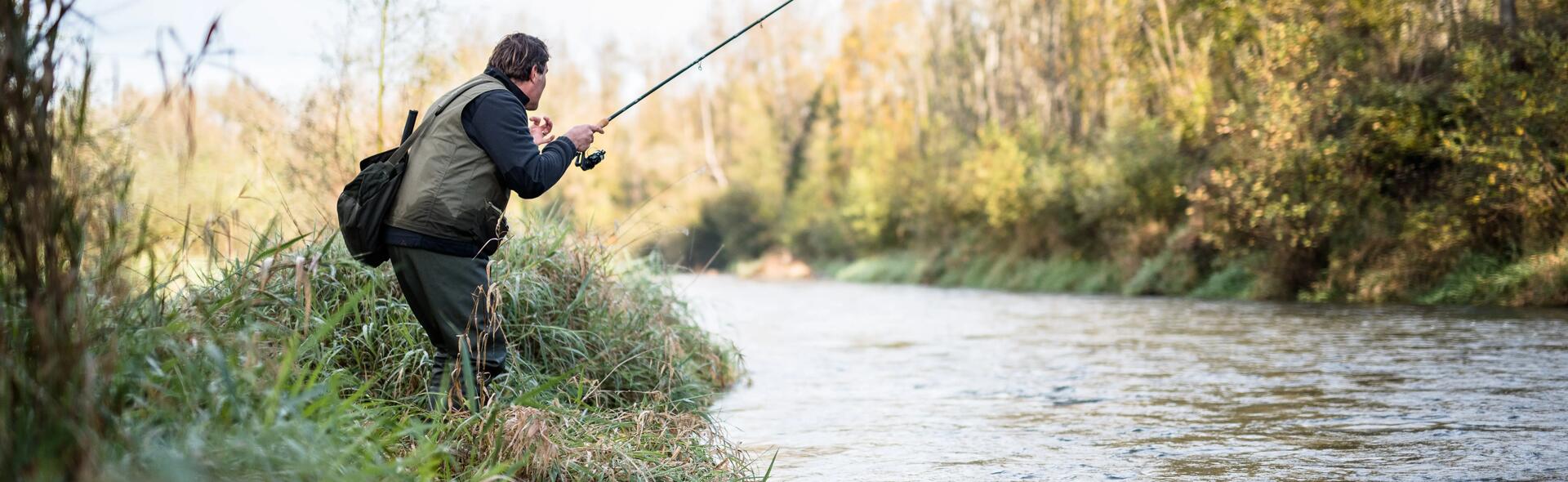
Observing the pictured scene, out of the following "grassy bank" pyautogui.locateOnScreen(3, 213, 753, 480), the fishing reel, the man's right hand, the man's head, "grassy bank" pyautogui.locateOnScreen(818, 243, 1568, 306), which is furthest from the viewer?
"grassy bank" pyautogui.locateOnScreen(818, 243, 1568, 306)

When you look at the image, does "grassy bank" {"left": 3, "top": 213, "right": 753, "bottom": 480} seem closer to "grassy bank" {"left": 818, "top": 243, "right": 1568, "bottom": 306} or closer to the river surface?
the river surface

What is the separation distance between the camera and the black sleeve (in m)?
4.25

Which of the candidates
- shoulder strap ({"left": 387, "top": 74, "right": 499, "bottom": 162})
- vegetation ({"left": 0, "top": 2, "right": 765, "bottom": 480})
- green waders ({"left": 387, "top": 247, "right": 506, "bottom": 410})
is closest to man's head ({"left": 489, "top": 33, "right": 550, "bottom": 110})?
shoulder strap ({"left": 387, "top": 74, "right": 499, "bottom": 162})

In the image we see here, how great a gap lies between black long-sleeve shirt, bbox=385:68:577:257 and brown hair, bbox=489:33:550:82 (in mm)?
171

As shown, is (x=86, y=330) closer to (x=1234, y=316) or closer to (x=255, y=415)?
(x=255, y=415)

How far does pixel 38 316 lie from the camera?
236cm

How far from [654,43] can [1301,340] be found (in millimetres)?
42002

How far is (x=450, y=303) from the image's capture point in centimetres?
433

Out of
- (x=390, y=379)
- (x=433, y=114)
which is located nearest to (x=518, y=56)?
(x=433, y=114)

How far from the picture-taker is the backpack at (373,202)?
4270 millimetres

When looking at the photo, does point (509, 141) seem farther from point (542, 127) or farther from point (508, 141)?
point (542, 127)

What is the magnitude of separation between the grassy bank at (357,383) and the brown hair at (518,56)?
85 centimetres

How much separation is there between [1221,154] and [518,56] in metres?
16.6

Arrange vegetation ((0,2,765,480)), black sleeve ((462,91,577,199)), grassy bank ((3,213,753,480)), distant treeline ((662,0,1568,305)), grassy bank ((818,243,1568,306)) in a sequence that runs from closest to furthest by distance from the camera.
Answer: vegetation ((0,2,765,480)), grassy bank ((3,213,753,480)), black sleeve ((462,91,577,199)), grassy bank ((818,243,1568,306)), distant treeline ((662,0,1568,305))
